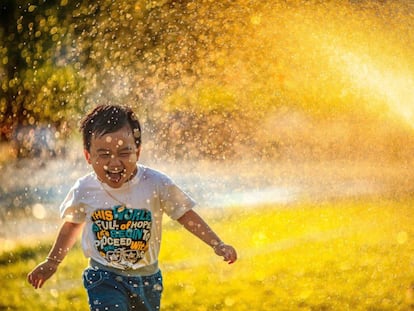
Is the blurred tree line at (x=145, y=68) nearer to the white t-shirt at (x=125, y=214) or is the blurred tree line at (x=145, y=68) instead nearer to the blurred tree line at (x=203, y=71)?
A: the blurred tree line at (x=203, y=71)

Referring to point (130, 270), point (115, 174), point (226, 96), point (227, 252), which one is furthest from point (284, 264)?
point (115, 174)

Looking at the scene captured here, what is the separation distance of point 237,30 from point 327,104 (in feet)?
1.59

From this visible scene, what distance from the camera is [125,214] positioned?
2.60 metres

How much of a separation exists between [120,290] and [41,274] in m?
0.28

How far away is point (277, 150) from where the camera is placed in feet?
11.0

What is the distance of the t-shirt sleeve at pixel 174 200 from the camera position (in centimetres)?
270

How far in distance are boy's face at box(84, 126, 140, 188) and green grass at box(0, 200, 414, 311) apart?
0.56 m

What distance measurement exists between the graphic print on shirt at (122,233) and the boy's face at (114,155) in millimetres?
105

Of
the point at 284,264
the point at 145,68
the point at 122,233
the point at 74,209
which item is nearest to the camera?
the point at 122,233

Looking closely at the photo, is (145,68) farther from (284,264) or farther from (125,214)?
(284,264)

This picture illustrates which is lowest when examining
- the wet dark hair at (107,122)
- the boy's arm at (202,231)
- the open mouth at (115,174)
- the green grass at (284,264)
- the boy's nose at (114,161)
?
the green grass at (284,264)

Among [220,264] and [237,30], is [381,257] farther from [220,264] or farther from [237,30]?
[237,30]

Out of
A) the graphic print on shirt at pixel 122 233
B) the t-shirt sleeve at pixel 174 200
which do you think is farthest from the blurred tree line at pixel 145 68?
the graphic print on shirt at pixel 122 233

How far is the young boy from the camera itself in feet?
8.53
